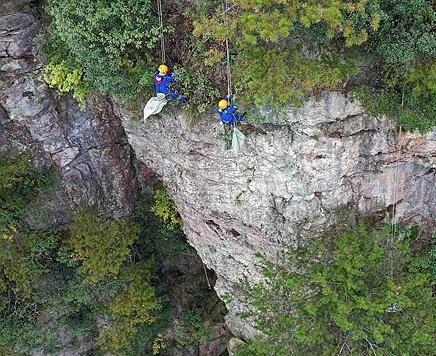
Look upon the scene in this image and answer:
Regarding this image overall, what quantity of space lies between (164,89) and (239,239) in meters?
3.41

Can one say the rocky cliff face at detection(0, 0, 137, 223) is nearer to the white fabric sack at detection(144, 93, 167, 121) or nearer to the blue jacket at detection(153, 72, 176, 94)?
the white fabric sack at detection(144, 93, 167, 121)

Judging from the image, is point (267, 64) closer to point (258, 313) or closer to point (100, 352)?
point (258, 313)

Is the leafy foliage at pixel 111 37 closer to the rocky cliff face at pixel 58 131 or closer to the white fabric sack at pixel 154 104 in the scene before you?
the white fabric sack at pixel 154 104

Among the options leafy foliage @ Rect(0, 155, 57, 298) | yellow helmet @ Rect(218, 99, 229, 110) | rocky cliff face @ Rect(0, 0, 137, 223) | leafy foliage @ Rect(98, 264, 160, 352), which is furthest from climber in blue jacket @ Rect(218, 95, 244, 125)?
leafy foliage @ Rect(98, 264, 160, 352)

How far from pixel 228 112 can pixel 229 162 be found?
3.86ft

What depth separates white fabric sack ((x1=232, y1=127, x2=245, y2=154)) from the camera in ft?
26.0

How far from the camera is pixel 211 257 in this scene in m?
10.9

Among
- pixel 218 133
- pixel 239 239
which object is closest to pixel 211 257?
pixel 239 239

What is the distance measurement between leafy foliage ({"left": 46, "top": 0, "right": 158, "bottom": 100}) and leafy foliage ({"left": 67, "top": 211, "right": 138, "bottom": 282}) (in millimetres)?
3473

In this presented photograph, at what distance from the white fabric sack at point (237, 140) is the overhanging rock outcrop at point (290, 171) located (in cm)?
13

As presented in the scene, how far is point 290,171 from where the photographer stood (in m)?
8.12

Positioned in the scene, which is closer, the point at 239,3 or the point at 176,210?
the point at 239,3

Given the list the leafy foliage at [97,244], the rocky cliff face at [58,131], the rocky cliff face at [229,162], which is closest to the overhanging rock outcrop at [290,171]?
the rocky cliff face at [229,162]

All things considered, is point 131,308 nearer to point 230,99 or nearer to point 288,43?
point 230,99
